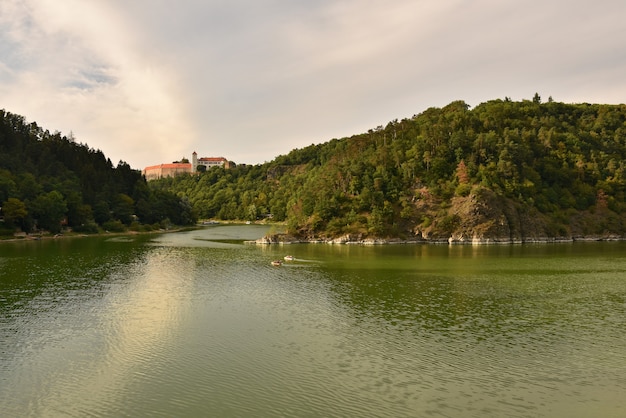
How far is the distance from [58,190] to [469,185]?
141048 millimetres

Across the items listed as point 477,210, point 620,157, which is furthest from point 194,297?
point 620,157

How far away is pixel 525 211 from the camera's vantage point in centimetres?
14075

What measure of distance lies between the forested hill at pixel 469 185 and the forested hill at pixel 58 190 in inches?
2825

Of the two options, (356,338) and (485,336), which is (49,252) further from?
(485,336)

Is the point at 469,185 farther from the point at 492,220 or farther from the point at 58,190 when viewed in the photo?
the point at 58,190

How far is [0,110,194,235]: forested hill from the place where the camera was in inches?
5315

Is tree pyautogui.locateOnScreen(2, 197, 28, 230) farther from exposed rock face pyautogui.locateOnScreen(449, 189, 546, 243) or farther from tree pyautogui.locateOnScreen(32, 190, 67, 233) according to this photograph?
exposed rock face pyautogui.locateOnScreen(449, 189, 546, 243)

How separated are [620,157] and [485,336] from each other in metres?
181

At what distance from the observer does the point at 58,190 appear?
152125 mm

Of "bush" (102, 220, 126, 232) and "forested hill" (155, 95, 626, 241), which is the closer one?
"forested hill" (155, 95, 626, 241)

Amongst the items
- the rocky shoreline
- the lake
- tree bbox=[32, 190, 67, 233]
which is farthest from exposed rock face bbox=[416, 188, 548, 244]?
tree bbox=[32, 190, 67, 233]

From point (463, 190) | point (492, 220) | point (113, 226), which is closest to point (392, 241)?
point (463, 190)

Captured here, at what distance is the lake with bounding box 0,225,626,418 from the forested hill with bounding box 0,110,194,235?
247 ft

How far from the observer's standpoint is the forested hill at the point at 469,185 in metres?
135
